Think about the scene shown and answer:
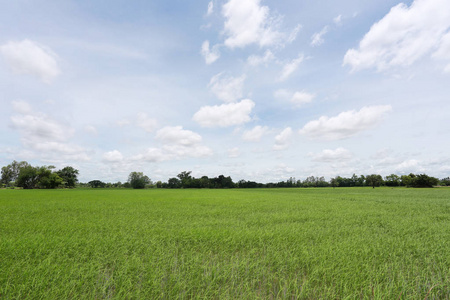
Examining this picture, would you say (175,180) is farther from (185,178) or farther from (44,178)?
(44,178)

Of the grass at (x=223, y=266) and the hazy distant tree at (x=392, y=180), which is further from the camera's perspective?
the hazy distant tree at (x=392, y=180)

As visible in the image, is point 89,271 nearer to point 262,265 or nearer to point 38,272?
point 38,272

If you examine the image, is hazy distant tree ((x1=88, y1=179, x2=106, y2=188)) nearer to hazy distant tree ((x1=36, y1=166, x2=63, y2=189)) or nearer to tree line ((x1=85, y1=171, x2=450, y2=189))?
tree line ((x1=85, y1=171, x2=450, y2=189))

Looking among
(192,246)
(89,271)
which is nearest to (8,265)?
(89,271)

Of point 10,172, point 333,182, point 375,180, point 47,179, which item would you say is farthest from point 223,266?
point 10,172

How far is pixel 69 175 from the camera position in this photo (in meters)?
84.4

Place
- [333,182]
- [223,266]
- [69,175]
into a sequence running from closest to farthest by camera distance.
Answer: [223,266] → [69,175] → [333,182]

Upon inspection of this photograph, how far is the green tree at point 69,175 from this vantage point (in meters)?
82.1

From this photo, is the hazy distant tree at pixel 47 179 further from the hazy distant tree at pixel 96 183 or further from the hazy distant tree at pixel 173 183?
the hazy distant tree at pixel 173 183

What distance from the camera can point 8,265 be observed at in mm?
3865

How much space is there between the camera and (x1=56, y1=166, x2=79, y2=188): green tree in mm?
82144

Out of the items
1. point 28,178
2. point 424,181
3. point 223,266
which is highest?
point 28,178

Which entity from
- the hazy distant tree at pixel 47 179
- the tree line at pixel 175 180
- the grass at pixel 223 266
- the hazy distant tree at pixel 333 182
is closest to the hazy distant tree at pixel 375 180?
the tree line at pixel 175 180

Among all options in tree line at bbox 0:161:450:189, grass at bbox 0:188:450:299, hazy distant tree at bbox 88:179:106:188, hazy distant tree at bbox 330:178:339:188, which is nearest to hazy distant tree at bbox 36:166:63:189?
tree line at bbox 0:161:450:189
